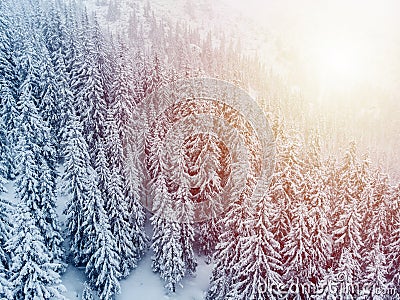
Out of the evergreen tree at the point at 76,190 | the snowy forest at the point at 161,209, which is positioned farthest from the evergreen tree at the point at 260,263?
the evergreen tree at the point at 76,190

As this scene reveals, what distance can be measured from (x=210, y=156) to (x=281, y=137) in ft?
26.5

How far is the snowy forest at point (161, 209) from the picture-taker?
25.0 m

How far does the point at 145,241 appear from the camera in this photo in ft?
124

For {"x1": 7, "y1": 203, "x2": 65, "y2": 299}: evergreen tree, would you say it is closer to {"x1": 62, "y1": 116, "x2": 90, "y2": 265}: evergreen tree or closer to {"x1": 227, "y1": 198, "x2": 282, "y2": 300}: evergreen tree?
{"x1": 62, "y1": 116, "x2": 90, "y2": 265}: evergreen tree

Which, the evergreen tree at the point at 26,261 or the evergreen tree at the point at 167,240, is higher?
the evergreen tree at the point at 26,261

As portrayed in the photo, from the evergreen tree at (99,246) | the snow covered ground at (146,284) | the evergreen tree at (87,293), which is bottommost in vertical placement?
the snow covered ground at (146,284)

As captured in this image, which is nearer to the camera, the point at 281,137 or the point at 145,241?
the point at 281,137

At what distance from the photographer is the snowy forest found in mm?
25031

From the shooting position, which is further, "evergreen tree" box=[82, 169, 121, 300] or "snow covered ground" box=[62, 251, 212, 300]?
"snow covered ground" box=[62, 251, 212, 300]

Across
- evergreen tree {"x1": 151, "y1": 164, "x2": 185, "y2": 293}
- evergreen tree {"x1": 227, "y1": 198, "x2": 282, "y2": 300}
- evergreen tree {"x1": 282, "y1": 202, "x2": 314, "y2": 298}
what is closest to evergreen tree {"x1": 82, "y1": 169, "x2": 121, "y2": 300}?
evergreen tree {"x1": 151, "y1": 164, "x2": 185, "y2": 293}

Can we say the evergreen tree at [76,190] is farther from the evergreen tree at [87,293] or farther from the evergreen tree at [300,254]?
the evergreen tree at [300,254]

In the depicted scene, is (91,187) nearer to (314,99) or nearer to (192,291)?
(192,291)

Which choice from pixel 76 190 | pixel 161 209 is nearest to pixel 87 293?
pixel 76 190

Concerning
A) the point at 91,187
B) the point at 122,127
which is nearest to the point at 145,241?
the point at 91,187
